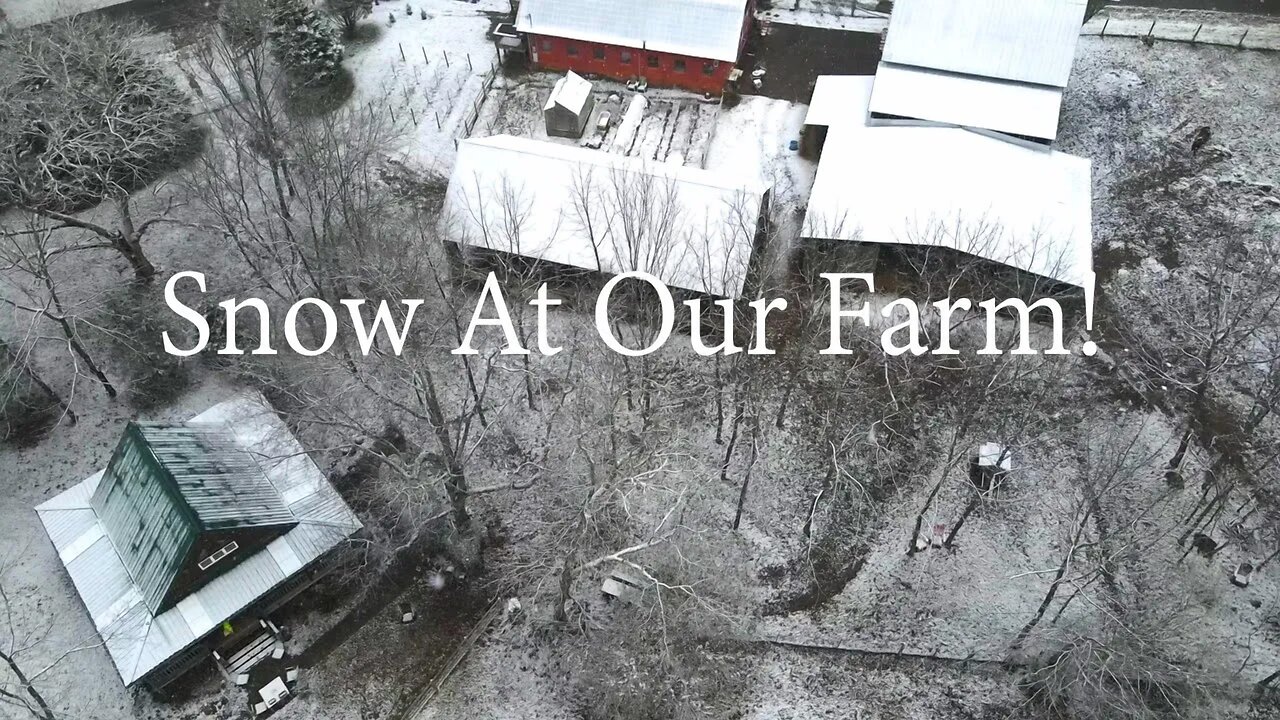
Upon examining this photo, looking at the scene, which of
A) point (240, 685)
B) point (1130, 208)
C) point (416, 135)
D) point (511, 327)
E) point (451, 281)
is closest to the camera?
point (240, 685)

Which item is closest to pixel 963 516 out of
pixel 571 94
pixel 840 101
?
pixel 840 101

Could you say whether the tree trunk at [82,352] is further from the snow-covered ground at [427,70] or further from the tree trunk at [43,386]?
the snow-covered ground at [427,70]

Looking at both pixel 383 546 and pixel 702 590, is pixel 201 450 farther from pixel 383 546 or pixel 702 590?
pixel 702 590

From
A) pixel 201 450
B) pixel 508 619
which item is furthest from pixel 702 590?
pixel 201 450

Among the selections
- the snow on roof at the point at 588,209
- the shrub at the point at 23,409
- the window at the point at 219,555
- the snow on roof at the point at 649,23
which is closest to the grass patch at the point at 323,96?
the snow on roof at the point at 649,23

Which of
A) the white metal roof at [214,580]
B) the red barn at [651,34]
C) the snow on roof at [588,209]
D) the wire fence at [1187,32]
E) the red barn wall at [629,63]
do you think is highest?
the wire fence at [1187,32]

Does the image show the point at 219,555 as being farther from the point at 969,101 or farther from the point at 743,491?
the point at 969,101

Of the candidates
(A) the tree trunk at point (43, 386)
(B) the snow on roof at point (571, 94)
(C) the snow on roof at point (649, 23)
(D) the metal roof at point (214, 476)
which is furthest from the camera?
(C) the snow on roof at point (649, 23)

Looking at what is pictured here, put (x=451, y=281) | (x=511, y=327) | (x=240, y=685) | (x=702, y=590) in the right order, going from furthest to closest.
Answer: (x=451, y=281), (x=511, y=327), (x=702, y=590), (x=240, y=685)
